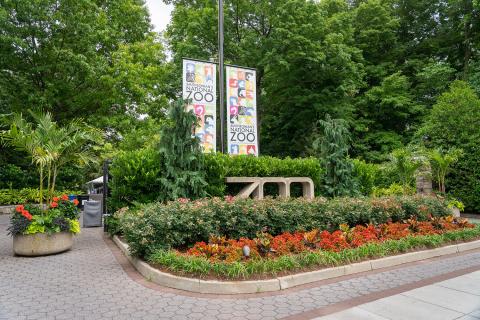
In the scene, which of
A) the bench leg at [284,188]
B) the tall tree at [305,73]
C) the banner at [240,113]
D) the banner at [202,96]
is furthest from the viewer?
the tall tree at [305,73]

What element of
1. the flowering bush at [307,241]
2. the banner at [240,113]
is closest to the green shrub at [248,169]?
the banner at [240,113]

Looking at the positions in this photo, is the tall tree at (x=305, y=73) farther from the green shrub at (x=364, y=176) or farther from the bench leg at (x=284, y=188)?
the bench leg at (x=284, y=188)

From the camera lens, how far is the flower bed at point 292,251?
520 cm

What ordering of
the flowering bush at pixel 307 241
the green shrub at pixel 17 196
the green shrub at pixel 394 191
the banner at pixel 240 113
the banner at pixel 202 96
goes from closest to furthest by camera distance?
the flowering bush at pixel 307 241 → the banner at pixel 202 96 → the banner at pixel 240 113 → the green shrub at pixel 394 191 → the green shrub at pixel 17 196

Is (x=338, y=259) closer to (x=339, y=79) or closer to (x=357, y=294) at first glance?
(x=357, y=294)

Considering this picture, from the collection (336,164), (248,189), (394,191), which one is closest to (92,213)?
(248,189)

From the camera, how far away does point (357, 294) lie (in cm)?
488

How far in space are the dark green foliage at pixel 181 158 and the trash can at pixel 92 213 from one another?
15.5 ft

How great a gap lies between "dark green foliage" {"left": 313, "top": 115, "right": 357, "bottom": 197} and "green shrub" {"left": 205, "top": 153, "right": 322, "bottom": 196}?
0.39 meters

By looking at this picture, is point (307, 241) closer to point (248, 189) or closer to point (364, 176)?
point (248, 189)

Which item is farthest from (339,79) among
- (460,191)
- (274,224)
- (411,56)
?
(274,224)

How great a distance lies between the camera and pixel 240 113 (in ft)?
36.7

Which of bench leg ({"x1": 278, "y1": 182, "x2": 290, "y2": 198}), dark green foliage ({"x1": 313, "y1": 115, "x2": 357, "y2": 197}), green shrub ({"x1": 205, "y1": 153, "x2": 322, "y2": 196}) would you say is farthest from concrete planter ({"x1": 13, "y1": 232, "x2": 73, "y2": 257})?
dark green foliage ({"x1": 313, "y1": 115, "x2": 357, "y2": 197})

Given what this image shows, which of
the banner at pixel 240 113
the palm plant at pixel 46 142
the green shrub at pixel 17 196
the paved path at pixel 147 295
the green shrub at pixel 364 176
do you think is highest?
the banner at pixel 240 113
